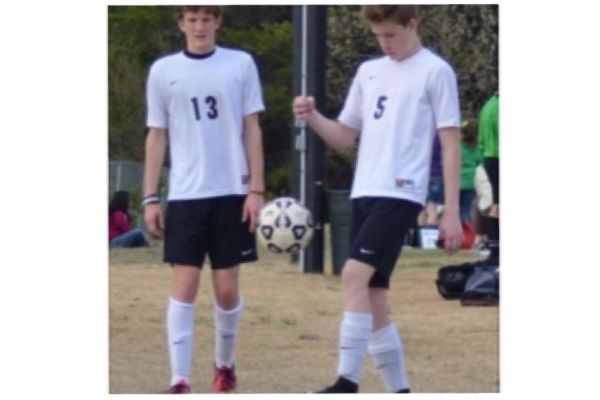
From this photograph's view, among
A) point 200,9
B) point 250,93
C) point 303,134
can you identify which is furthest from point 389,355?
point 303,134

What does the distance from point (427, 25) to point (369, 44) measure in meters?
1.28

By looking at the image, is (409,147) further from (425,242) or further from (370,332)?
(425,242)

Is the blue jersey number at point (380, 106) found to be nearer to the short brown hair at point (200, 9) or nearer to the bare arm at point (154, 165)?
the short brown hair at point (200, 9)

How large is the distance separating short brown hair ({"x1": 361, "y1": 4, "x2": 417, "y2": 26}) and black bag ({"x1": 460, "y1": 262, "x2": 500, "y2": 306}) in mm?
5370

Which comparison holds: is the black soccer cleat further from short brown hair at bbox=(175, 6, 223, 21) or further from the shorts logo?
short brown hair at bbox=(175, 6, 223, 21)

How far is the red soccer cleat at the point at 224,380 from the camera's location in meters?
8.36

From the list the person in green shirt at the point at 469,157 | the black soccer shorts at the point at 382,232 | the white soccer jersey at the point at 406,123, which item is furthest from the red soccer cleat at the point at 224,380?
the person in green shirt at the point at 469,157

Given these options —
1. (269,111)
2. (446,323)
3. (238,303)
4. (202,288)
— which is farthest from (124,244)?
(238,303)

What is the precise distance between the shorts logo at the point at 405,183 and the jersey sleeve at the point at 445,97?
27 cm

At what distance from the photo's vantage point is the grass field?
901cm

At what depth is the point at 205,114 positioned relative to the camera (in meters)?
7.90

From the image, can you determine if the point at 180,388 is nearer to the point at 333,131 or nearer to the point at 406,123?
the point at 333,131

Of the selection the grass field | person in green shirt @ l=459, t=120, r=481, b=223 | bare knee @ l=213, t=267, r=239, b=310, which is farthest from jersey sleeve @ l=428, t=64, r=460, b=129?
person in green shirt @ l=459, t=120, r=481, b=223

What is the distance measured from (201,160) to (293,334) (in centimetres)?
347
